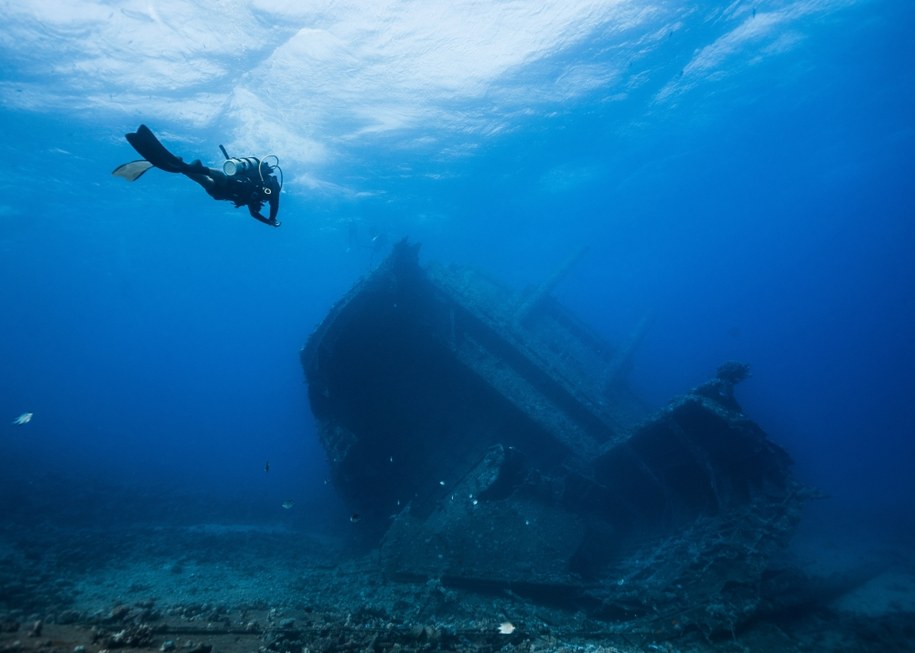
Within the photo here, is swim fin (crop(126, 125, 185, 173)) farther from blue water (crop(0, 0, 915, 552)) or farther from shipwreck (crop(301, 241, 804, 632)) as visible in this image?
blue water (crop(0, 0, 915, 552))

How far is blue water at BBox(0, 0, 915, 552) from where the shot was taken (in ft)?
54.9

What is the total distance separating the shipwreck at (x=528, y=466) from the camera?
6102 millimetres

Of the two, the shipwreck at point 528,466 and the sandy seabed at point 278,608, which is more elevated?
the shipwreck at point 528,466

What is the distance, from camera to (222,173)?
370 cm

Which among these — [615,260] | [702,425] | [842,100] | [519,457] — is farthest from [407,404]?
[615,260]

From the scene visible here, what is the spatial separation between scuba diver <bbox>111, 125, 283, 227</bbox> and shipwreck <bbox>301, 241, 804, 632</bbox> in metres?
4.77

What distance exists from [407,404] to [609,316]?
137755 millimetres

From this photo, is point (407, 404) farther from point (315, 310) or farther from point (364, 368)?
point (315, 310)

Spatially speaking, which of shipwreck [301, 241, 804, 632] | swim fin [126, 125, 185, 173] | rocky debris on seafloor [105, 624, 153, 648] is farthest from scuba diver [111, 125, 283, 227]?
shipwreck [301, 241, 804, 632]

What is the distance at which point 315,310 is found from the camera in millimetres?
148250

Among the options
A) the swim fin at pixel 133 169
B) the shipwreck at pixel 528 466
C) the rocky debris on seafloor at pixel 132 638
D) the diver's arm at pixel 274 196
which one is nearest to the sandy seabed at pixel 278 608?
the rocky debris on seafloor at pixel 132 638

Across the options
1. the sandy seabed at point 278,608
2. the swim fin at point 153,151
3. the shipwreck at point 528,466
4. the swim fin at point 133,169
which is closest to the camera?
the swim fin at point 153,151

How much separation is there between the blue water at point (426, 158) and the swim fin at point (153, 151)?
39.2ft

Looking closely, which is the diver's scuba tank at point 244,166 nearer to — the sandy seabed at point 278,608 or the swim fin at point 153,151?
the swim fin at point 153,151
